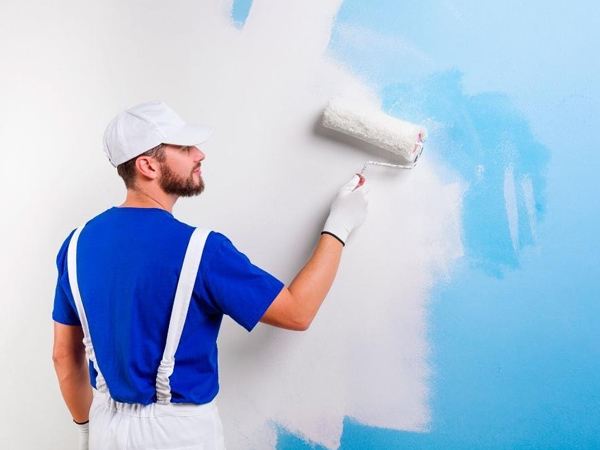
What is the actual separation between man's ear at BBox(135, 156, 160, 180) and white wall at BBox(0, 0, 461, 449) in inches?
10.5

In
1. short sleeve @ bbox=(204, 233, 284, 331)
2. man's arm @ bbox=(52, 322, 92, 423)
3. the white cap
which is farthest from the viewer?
man's arm @ bbox=(52, 322, 92, 423)

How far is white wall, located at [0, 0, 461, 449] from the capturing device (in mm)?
1418

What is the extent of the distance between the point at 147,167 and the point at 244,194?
307 mm

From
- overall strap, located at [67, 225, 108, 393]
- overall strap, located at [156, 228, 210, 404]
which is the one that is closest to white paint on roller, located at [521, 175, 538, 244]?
overall strap, located at [156, 228, 210, 404]

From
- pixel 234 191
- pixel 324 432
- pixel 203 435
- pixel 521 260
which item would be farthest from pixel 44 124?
pixel 521 260

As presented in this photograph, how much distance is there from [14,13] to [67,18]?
15 cm

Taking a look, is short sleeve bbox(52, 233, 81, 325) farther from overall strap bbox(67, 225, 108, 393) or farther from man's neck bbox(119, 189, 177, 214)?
man's neck bbox(119, 189, 177, 214)

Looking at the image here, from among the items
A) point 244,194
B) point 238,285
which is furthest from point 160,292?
point 244,194

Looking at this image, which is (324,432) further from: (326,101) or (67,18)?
(67,18)

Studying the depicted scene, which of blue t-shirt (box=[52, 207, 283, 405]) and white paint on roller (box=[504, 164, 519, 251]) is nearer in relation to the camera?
blue t-shirt (box=[52, 207, 283, 405])

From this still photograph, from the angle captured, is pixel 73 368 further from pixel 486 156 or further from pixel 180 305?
pixel 486 156

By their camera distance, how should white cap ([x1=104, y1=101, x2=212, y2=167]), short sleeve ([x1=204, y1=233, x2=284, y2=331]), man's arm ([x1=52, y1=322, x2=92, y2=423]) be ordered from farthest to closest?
1. man's arm ([x1=52, y1=322, x2=92, y2=423])
2. white cap ([x1=104, y1=101, x2=212, y2=167])
3. short sleeve ([x1=204, y1=233, x2=284, y2=331])

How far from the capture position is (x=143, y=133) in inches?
49.8

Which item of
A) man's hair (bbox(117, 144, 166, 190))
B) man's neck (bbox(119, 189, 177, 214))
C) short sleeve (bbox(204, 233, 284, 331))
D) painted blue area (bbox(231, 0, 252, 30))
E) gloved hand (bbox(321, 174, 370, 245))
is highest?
painted blue area (bbox(231, 0, 252, 30))
